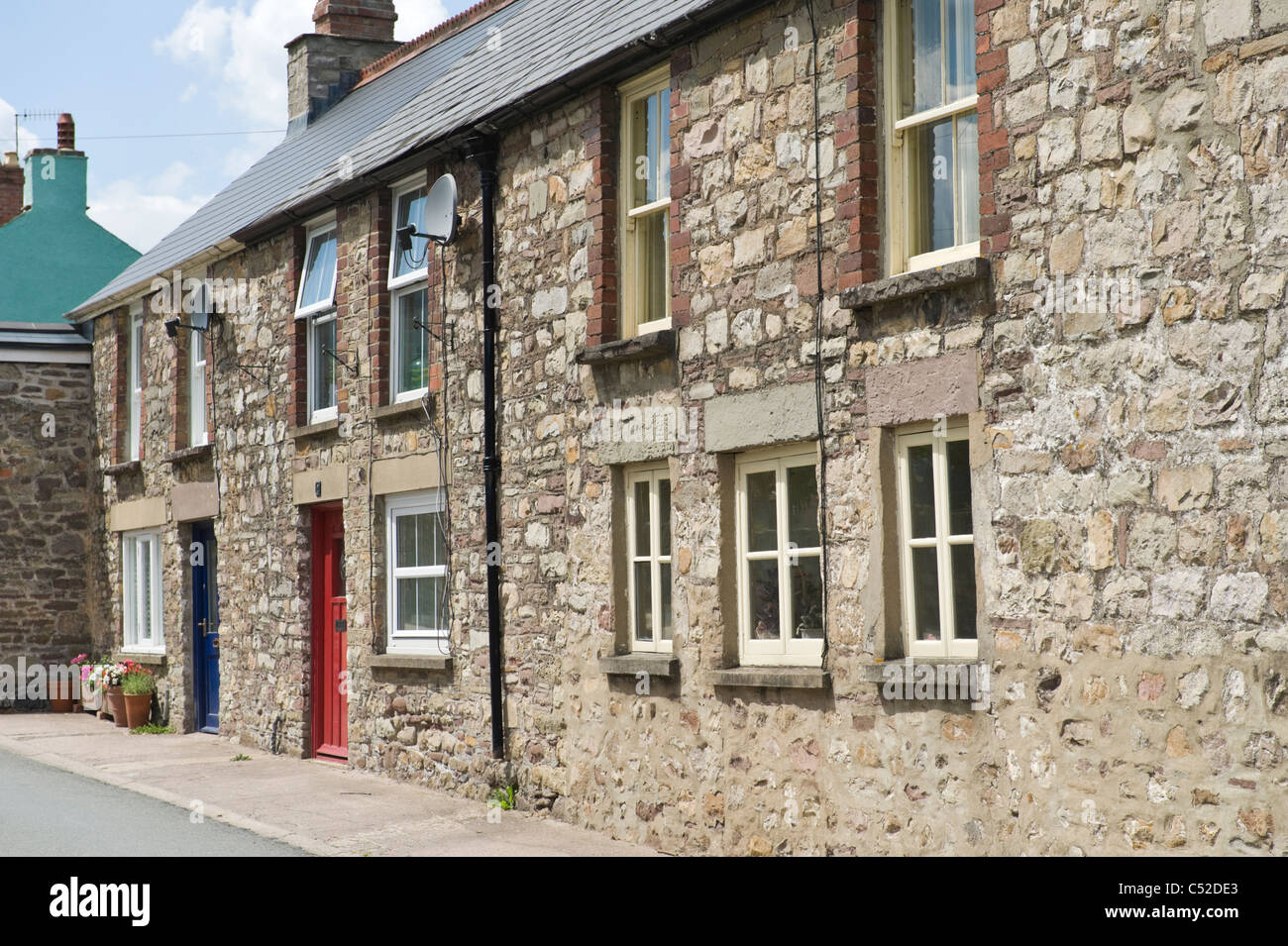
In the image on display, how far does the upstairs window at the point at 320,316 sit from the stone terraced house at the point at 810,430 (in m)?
0.06

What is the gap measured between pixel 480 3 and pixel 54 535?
31.3 feet

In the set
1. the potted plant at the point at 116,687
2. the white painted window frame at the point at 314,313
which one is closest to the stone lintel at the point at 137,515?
the potted plant at the point at 116,687

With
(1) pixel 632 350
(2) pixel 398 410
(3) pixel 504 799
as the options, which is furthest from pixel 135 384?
(1) pixel 632 350

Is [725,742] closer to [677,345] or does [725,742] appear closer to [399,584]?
[677,345]

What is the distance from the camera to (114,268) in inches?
998

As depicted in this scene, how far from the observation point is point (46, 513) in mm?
20688

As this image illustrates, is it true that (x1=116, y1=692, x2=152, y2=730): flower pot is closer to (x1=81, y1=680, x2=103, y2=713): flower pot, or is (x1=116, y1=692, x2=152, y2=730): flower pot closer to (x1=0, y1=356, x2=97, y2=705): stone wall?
(x1=81, y1=680, x2=103, y2=713): flower pot

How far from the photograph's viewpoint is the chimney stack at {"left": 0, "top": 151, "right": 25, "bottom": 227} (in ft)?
86.1

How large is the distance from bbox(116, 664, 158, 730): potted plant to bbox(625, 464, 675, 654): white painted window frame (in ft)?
34.0

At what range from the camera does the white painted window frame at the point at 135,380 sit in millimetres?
19484

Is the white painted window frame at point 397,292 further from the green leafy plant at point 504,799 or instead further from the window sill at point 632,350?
the green leafy plant at point 504,799

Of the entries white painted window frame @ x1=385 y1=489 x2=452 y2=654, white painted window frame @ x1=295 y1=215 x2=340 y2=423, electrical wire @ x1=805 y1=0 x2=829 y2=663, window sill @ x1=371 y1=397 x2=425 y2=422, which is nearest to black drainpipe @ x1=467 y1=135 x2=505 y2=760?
white painted window frame @ x1=385 y1=489 x2=452 y2=654

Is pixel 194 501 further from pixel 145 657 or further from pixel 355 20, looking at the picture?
pixel 355 20
